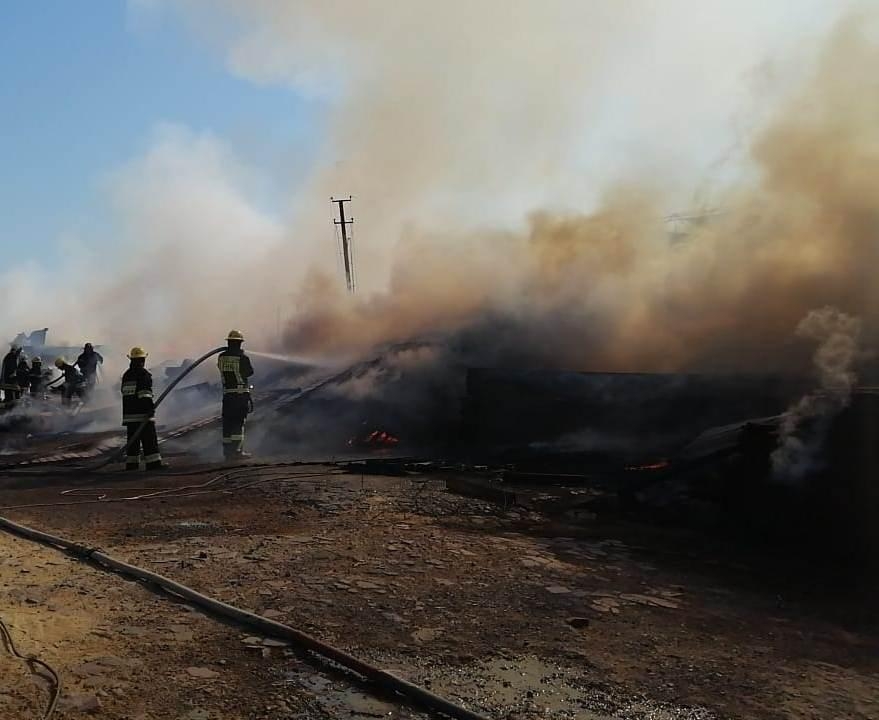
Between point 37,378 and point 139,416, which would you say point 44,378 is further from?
point 139,416

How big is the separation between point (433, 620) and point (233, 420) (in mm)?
6967

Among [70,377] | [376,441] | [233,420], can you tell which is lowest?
[376,441]

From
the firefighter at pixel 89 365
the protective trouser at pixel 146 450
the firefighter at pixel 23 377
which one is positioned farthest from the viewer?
the firefighter at pixel 23 377

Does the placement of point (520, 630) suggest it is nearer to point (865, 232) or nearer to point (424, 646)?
point (424, 646)

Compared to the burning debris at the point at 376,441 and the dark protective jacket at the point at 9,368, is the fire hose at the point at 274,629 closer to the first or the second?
the burning debris at the point at 376,441

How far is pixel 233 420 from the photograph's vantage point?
10.5 metres

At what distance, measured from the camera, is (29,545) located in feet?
18.4

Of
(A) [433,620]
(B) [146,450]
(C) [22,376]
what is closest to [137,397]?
(B) [146,450]

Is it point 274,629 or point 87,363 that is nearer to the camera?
point 274,629

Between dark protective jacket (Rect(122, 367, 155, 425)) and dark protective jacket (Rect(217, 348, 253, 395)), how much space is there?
98cm

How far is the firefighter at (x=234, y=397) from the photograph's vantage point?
34.2 feet

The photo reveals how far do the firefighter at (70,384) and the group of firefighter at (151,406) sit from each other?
7.43m

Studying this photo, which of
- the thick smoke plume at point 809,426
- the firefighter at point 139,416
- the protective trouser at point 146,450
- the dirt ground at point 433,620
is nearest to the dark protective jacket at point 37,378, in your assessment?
the firefighter at point 139,416

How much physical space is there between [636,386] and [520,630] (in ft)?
21.4
